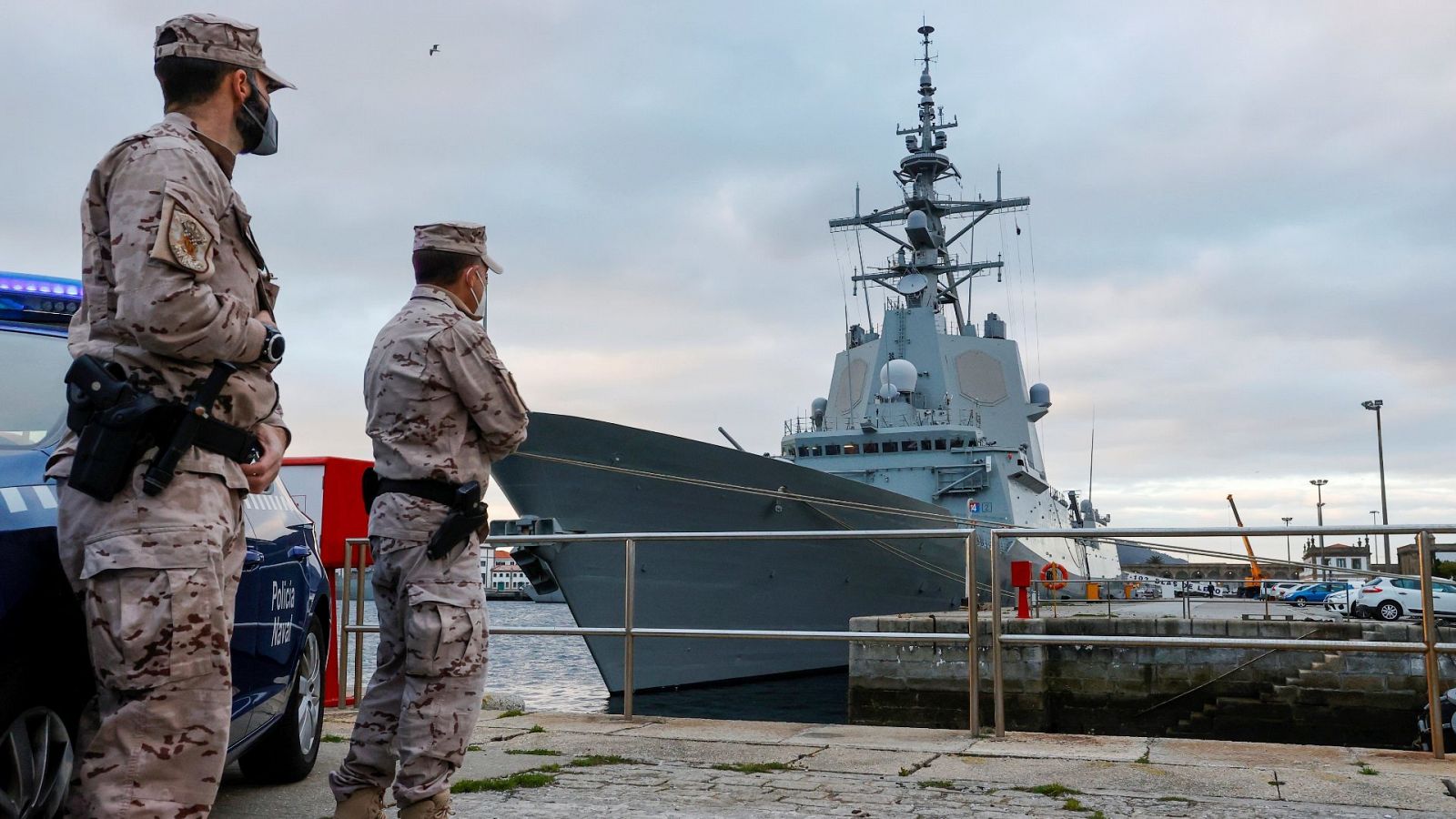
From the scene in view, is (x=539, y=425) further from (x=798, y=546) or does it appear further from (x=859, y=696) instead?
(x=859, y=696)

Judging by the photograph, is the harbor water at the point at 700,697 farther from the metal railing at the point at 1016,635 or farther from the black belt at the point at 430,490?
the black belt at the point at 430,490

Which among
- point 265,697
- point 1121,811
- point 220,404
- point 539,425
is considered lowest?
point 1121,811

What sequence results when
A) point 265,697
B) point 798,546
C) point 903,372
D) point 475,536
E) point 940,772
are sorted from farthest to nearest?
1. point 903,372
2. point 798,546
3. point 940,772
4. point 265,697
5. point 475,536

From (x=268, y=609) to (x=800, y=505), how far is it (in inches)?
511

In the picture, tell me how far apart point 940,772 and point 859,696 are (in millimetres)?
10252

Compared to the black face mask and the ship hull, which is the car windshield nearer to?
the black face mask

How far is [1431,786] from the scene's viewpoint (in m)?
3.82

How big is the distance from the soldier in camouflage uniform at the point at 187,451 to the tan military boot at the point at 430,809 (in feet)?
2.37

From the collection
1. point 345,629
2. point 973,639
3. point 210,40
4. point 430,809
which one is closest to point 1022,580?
point 973,639

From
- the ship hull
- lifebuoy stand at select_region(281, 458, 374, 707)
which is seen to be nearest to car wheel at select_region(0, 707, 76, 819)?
lifebuoy stand at select_region(281, 458, 374, 707)

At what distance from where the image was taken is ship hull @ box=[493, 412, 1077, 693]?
14578mm

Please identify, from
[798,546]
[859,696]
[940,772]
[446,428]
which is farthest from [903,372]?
[446,428]

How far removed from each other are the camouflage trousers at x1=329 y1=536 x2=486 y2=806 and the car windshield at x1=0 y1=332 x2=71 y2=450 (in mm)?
739

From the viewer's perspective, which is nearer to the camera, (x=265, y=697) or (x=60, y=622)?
(x=60, y=622)
